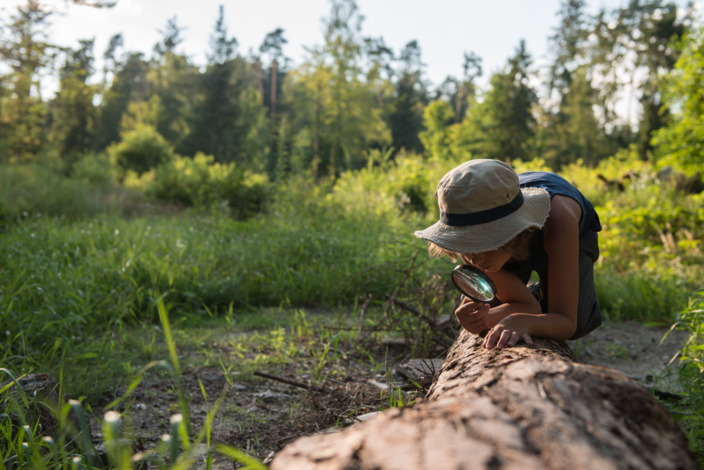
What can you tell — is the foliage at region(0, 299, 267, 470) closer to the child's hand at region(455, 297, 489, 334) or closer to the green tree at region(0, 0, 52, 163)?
the child's hand at region(455, 297, 489, 334)

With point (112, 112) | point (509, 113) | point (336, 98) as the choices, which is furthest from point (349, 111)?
point (112, 112)

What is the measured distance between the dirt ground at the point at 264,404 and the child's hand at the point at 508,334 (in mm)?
697

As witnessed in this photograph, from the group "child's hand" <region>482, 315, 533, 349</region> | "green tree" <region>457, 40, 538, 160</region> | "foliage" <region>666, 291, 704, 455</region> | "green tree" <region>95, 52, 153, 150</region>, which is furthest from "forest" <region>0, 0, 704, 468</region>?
"green tree" <region>95, 52, 153, 150</region>

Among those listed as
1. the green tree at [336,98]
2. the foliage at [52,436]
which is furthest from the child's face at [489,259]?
the green tree at [336,98]

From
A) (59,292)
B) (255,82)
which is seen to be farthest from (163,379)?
(255,82)

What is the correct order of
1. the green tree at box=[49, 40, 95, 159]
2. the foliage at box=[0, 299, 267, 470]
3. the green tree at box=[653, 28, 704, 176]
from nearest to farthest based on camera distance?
the foliage at box=[0, 299, 267, 470] < the green tree at box=[653, 28, 704, 176] < the green tree at box=[49, 40, 95, 159]

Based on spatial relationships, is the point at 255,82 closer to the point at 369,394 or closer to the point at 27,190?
the point at 27,190

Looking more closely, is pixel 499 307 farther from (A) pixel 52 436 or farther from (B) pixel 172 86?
(B) pixel 172 86

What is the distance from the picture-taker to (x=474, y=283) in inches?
75.4

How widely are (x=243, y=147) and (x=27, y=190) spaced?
2145cm

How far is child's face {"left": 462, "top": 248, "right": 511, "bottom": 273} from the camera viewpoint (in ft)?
6.32

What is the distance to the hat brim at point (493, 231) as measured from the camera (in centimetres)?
177

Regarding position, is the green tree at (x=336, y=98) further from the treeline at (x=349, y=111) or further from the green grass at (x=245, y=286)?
the green grass at (x=245, y=286)

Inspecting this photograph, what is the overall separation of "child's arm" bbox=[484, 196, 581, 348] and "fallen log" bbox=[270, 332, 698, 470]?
640mm
